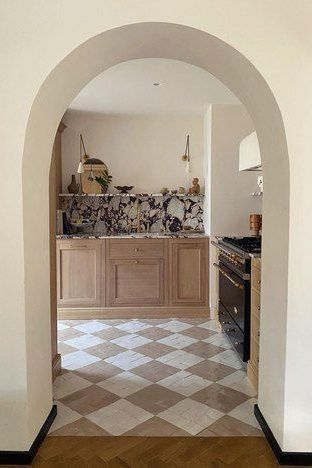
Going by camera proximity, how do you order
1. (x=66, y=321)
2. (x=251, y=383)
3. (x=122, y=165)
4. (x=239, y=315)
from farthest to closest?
(x=122, y=165)
(x=66, y=321)
(x=239, y=315)
(x=251, y=383)

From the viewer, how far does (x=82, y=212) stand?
500 centimetres

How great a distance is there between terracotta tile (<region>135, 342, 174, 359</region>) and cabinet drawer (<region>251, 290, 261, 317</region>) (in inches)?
37.8

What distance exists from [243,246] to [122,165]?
2346 millimetres

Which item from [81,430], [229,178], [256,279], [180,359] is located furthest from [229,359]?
[229,178]

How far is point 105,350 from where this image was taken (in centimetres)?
345

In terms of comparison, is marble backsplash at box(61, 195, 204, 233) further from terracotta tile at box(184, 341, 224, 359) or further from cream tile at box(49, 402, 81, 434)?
cream tile at box(49, 402, 81, 434)

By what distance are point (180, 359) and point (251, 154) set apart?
172 centimetres

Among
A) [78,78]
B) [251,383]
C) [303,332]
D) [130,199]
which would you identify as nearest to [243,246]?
[251,383]

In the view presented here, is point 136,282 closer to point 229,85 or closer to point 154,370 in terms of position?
point 154,370

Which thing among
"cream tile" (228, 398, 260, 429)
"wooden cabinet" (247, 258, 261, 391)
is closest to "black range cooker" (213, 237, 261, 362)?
"wooden cabinet" (247, 258, 261, 391)

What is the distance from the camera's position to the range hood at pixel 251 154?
2737 millimetres

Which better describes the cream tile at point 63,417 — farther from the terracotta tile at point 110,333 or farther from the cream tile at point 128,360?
the terracotta tile at point 110,333

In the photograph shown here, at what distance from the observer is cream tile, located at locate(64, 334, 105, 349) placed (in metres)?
3.58

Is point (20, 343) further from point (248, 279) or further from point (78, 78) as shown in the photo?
point (248, 279)
